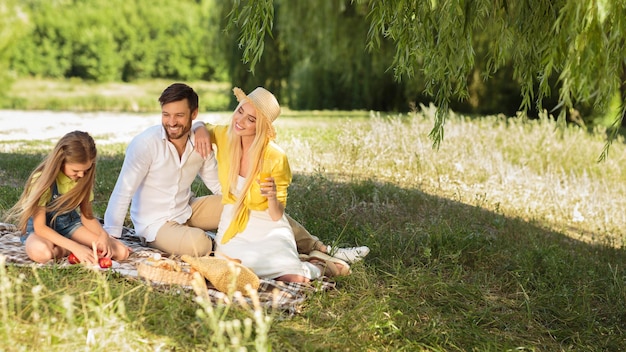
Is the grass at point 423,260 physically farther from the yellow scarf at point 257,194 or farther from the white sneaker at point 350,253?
the yellow scarf at point 257,194

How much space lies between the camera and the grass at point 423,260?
380 centimetres

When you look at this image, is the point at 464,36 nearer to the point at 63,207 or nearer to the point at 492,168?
the point at 63,207

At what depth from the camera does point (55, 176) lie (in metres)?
4.67

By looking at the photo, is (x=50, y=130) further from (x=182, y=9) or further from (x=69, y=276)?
(x=182, y=9)

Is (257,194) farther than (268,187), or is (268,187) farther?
(257,194)

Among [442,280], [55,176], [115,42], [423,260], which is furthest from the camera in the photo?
[115,42]

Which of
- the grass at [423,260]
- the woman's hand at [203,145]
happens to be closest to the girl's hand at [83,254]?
the grass at [423,260]

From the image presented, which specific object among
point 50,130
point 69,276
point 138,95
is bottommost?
point 138,95

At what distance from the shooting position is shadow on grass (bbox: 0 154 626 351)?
14.3ft

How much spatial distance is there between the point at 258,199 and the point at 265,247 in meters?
0.30

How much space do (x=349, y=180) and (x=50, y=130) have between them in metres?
6.75

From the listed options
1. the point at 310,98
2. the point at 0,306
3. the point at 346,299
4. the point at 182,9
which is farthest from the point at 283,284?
the point at 182,9

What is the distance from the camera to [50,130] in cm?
1285

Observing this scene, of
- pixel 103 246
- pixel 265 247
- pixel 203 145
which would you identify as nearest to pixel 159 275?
pixel 103 246
